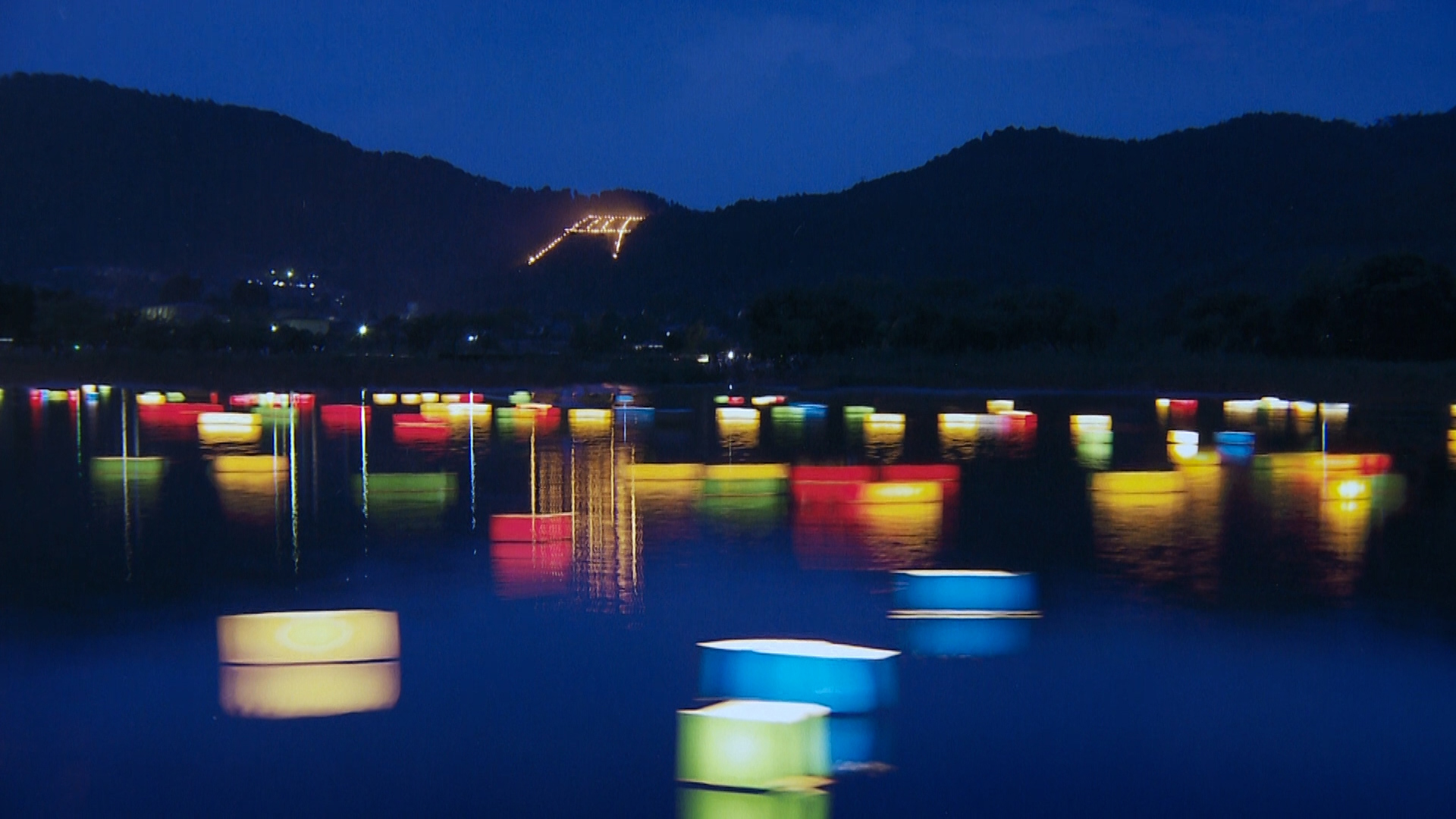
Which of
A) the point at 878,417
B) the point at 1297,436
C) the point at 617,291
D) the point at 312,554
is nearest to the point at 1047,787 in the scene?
the point at 312,554

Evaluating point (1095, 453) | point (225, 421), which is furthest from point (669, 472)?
point (225, 421)

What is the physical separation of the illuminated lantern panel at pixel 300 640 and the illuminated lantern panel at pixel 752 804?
3.04 metres

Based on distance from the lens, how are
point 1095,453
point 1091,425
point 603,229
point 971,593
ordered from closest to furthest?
point 971,593
point 1095,453
point 1091,425
point 603,229

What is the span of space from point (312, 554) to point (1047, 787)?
7480 mm

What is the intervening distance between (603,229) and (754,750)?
112 metres

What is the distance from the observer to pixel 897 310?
244ft

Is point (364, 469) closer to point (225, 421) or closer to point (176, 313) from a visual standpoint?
point (225, 421)

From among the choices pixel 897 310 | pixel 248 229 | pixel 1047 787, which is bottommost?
pixel 1047 787

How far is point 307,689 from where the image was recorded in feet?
24.8

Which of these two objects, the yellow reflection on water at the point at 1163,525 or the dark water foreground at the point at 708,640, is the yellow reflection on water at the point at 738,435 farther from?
the yellow reflection on water at the point at 1163,525

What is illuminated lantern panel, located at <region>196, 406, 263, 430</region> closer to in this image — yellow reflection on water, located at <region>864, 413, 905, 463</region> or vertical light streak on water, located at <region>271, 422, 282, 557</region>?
vertical light streak on water, located at <region>271, 422, 282, 557</region>

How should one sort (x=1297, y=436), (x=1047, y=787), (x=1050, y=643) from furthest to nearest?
(x=1297, y=436), (x=1050, y=643), (x=1047, y=787)

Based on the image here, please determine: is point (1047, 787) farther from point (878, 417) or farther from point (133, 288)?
point (133, 288)

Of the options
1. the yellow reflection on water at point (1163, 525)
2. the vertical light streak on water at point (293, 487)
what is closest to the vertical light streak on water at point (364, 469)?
the vertical light streak on water at point (293, 487)
